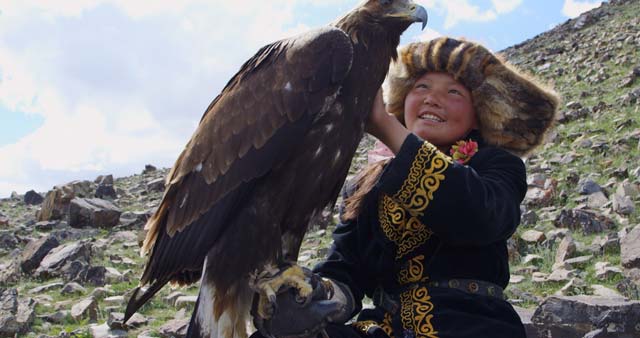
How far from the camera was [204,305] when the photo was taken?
Result: 357 cm

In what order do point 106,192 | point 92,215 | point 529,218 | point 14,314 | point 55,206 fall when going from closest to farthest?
point 14,314 < point 529,218 < point 92,215 < point 55,206 < point 106,192

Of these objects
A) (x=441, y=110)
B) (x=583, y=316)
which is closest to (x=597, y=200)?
(x=583, y=316)

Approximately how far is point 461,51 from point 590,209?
4.78m

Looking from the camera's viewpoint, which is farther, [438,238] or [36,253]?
[36,253]

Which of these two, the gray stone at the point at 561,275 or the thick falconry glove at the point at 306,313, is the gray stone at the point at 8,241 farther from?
the thick falconry glove at the point at 306,313

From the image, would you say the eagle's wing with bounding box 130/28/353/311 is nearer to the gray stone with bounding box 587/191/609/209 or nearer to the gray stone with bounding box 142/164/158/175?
the gray stone with bounding box 587/191/609/209

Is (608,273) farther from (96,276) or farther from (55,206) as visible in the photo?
(55,206)

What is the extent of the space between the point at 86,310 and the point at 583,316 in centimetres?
431

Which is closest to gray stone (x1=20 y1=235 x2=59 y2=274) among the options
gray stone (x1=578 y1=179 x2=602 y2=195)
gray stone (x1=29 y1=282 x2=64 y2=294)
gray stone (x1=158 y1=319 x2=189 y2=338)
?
gray stone (x1=29 y1=282 x2=64 y2=294)

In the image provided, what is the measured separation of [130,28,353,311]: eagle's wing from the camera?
11.2 feet

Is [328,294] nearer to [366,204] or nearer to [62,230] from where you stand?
[366,204]

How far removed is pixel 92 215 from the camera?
11.2 meters

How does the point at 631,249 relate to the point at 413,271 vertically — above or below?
above

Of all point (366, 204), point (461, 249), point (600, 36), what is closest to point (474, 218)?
point (461, 249)
